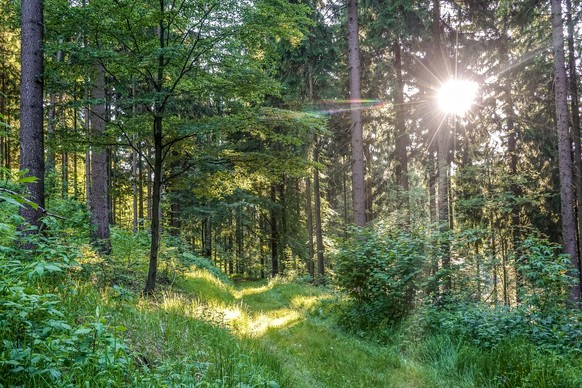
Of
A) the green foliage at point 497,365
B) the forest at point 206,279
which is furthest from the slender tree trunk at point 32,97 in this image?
the green foliage at point 497,365

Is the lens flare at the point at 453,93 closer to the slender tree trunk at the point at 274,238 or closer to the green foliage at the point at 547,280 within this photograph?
the green foliage at the point at 547,280

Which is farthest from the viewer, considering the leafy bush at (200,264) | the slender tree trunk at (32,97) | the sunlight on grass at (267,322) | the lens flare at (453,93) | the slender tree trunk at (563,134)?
the lens flare at (453,93)

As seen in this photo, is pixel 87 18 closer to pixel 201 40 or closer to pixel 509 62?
pixel 201 40

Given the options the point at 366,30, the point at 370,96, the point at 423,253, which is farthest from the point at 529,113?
the point at 423,253

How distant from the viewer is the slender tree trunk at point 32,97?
561 cm

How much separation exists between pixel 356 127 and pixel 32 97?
29.6 feet

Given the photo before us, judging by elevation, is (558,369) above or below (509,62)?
below

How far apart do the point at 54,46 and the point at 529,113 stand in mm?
21276

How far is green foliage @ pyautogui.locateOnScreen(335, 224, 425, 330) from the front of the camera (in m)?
6.99

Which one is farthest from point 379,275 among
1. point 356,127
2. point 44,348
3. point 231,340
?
point 356,127

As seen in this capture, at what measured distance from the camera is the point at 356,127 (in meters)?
11.8

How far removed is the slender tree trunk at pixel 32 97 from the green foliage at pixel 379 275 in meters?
6.12

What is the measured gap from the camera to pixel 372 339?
6570mm

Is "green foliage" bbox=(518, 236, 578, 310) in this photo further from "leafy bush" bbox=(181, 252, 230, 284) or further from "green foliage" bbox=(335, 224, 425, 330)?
"leafy bush" bbox=(181, 252, 230, 284)
